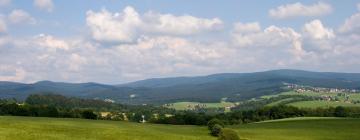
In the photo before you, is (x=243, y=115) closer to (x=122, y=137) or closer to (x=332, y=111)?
(x=332, y=111)

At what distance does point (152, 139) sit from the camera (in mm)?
62406

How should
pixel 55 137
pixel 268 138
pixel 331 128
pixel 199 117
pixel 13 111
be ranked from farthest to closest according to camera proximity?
pixel 199 117, pixel 13 111, pixel 331 128, pixel 268 138, pixel 55 137

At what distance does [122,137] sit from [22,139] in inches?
544

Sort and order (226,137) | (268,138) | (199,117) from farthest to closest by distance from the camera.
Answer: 1. (199,117)
2. (268,138)
3. (226,137)

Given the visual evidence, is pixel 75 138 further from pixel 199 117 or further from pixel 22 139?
pixel 199 117

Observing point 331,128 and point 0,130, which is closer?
point 0,130

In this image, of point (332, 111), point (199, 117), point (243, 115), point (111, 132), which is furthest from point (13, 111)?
point (332, 111)

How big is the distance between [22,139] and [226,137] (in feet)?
89.5

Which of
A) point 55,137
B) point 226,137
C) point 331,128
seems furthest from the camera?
point 331,128

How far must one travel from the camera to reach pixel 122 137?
61125 millimetres

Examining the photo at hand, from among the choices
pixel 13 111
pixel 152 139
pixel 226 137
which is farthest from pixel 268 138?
pixel 13 111

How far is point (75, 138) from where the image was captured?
5544cm

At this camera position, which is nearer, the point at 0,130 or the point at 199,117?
the point at 0,130

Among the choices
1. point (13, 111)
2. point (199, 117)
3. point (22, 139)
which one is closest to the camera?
point (22, 139)
